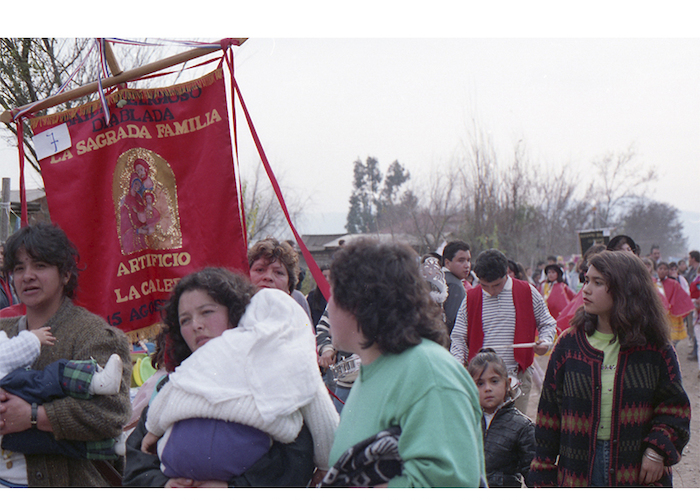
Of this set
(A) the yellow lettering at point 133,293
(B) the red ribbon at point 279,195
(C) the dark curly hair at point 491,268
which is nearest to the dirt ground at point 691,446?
(C) the dark curly hair at point 491,268

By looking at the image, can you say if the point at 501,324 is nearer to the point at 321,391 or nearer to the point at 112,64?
the point at 321,391

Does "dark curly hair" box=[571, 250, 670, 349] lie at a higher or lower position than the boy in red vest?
higher

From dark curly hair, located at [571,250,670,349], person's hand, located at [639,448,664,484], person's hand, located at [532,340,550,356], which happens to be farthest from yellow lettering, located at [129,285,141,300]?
person's hand, located at [532,340,550,356]

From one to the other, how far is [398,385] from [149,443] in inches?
40.1

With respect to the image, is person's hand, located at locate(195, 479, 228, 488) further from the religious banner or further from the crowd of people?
the religious banner

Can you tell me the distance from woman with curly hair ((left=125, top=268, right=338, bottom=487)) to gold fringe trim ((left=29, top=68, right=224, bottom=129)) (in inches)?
61.3

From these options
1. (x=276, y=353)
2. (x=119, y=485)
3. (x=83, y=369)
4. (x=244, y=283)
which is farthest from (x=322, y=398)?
(x=119, y=485)

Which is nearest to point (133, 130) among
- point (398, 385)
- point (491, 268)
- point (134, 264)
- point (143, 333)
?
point (134, 264)

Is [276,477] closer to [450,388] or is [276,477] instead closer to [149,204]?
[450,388]

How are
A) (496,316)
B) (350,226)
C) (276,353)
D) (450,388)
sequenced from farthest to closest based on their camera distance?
(350,226)
(496,316)
(276,353)
(450,388)

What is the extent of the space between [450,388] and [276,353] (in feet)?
2.11

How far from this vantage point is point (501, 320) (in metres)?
4.88

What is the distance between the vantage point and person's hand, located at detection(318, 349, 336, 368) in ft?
12.5

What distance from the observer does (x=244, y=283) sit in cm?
229
